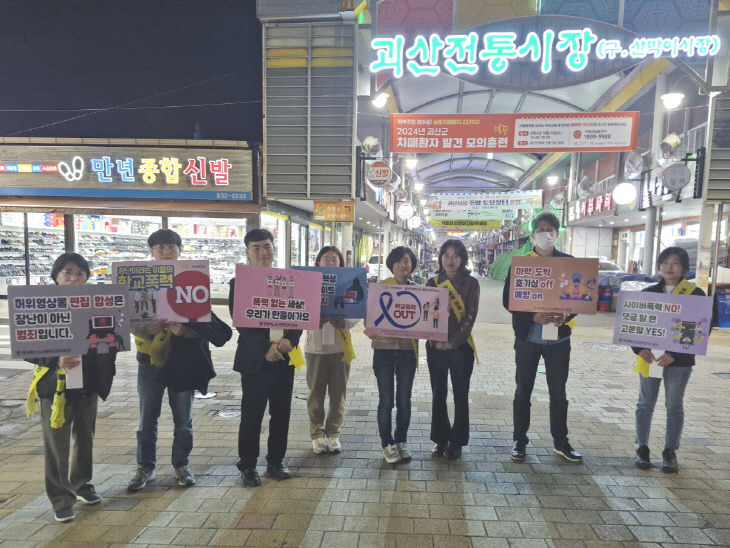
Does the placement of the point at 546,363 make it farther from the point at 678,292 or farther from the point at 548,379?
the point at 678,292

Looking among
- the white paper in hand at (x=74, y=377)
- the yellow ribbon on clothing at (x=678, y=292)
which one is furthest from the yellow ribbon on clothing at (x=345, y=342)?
the yellow ribbon on clothing at (x=678, y=292)

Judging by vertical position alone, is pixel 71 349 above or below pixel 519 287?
below

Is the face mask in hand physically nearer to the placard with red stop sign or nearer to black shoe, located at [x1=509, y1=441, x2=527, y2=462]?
black shoe, located at [x1=509, y1=441, x2=527, y2=462]

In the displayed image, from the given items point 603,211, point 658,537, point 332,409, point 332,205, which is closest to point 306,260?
point 332,205

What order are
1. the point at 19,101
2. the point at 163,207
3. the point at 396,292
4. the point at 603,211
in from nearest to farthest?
the point at 396,292
the point at 163,207
the point at 19,101
the point at 603,211

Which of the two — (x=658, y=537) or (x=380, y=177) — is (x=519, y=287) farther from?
(x=380, y=177)

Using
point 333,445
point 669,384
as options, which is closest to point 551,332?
point 669,384

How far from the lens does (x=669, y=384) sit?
10.8 ft

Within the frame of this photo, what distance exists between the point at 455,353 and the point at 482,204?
16.0 metres

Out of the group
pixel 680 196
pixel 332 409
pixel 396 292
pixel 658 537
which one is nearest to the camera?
pixel 658 537

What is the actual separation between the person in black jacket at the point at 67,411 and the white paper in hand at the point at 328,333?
5.04 ft

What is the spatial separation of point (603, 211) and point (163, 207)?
15.8 m

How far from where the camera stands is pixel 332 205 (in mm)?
10586

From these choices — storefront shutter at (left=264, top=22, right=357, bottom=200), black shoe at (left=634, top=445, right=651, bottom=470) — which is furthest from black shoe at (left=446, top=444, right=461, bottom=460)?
storefront shutter at (left=264, top=22, right=357, bottom=200)
